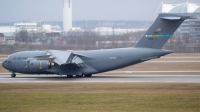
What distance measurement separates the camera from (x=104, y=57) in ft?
104

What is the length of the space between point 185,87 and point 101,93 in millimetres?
5597

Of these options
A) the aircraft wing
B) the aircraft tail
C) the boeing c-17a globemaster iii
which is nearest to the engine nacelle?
the boeing c-17a globemaster iii

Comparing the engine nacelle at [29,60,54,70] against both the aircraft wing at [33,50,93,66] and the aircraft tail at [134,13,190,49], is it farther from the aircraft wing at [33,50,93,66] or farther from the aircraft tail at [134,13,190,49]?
the aircraft tail at [134,13,190,49]

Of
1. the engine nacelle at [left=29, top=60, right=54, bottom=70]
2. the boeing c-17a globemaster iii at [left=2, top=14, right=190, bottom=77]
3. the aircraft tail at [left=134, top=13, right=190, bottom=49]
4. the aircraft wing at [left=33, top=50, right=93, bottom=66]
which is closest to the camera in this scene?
the aircraft wing at [left=33, top=50, right=93, bottom=66]

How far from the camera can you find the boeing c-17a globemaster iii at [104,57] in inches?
1210

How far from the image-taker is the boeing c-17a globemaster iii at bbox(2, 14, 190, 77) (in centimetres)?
3074

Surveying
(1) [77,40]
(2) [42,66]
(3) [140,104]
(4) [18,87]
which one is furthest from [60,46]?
(3) [140,104]

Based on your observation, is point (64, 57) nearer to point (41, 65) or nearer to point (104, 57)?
point (41, 65)

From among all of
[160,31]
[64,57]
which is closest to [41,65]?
[64,57]

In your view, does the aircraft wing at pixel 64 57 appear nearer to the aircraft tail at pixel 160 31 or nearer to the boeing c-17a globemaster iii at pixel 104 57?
the boeing c-17a globemaster iii at pixel 104 57

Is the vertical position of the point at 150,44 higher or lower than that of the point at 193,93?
higher

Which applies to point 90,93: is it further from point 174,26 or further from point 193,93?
point 174,26

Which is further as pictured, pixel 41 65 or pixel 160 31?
pixel 41 65

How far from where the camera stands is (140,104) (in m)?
18.4
